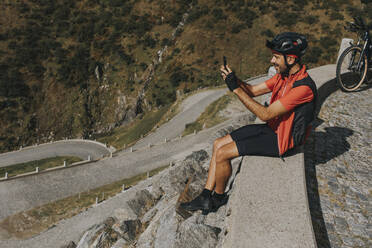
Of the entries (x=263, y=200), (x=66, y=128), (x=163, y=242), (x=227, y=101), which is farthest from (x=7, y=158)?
(x=263, y=200)

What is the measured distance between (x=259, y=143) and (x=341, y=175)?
7.37 ft

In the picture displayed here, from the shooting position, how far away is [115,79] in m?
52.8

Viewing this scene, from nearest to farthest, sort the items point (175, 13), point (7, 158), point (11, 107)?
point (7, 158) < point (11, 107) < point (175, 13)

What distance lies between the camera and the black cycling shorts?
4.54m

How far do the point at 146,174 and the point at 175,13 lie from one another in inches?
1862

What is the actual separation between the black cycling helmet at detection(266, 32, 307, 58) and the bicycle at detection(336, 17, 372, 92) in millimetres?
5413

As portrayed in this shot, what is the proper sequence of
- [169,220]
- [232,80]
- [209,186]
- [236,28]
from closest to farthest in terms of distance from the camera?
[232,80] < [209,186] < [169,220] < [236,28]

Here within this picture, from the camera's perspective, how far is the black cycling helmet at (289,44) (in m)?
4.28

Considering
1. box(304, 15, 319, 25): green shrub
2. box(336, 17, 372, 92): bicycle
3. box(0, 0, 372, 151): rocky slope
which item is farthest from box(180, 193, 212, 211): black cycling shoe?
box(304, 15, 319, 25): green shrub

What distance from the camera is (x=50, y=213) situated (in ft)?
59.5

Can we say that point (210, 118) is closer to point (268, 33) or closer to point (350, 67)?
point (350, 67)

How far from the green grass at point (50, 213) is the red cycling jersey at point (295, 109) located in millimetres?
16256

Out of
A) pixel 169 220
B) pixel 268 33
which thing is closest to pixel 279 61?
pixel 169 220

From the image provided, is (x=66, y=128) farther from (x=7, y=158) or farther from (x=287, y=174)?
(x=287, y=174)
